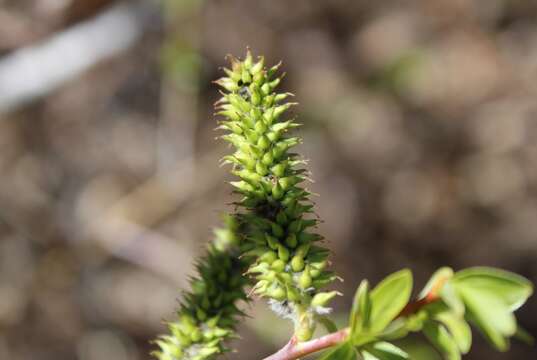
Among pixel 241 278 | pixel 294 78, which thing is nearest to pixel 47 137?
pixel 294 78

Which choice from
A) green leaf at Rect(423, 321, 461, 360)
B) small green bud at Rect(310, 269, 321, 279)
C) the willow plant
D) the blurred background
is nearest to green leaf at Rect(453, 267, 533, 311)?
the willow plant

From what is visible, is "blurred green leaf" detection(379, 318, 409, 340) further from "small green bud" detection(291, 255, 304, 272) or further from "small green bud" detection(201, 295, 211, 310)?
"small green bud" detection(201, 295, 211, 310)

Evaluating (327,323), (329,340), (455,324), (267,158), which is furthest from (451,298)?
(267,158)

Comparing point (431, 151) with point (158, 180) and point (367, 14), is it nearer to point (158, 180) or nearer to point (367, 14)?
point (367, 14)

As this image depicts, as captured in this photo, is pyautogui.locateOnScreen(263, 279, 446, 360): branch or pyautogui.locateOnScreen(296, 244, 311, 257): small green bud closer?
pyautogui.locateOnScreen(263, 279, 446, 360): branch

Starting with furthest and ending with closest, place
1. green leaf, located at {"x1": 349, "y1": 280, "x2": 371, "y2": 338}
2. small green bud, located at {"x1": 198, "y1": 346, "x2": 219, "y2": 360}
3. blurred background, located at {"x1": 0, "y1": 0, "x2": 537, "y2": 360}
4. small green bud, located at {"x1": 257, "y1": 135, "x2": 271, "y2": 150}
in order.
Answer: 1. blurred background, located at {"x1": 0, "y1": 0, "x2": 537, "y2": 360}
2. small green bud, located at {"x1": 198, "y1": 346, "x2": 219, "y2": 360}
3. small green bud, located at {"x1": 257, "y1": 135, "x2": 271, "y2": 150}
4. green leaf, located at {"x1": 349, "y1": 280, "x2": 371, "y2": 338}

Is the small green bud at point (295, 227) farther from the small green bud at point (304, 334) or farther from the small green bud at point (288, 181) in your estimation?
the small green bud at point (304, 334)

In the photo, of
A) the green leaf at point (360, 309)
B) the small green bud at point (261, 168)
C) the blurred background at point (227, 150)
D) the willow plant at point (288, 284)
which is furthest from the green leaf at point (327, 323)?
the blurred background at point (227, 150)
